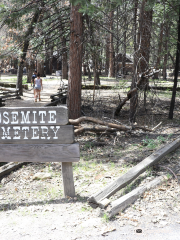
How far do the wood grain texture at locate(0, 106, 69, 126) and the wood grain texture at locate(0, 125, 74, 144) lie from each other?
0.08 meters

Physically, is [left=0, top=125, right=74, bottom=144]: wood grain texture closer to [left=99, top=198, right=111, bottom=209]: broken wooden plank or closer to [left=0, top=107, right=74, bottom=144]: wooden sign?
[left=0, top=107, right=74, bottom=144]: wooden sign

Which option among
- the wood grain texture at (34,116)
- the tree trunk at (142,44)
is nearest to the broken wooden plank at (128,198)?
the wood grain texture at (34,116)

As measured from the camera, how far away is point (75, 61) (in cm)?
955

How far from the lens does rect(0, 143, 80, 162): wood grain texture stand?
4422 millimetres

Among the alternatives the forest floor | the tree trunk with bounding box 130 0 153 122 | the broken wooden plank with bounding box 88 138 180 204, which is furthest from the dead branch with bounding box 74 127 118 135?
the broken wooden plank with bounding box 88 138 180 204

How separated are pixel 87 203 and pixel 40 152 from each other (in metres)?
1.13

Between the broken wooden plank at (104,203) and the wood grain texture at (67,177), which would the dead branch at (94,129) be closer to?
the wood grain texture at (67,177)

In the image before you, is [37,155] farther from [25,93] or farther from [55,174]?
[25,93]

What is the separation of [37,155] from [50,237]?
4.81ft

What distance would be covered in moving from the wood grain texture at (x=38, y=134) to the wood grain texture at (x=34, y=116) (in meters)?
0.08

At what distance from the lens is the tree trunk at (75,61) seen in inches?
362

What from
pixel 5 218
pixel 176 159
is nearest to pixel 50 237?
pixel 5 218

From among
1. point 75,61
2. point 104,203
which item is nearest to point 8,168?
point 104,203

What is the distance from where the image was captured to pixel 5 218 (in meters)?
4.04
